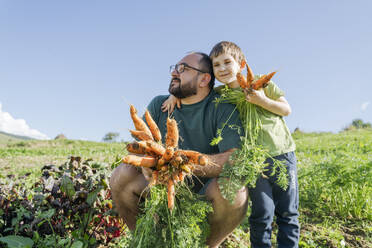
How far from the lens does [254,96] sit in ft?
7.15

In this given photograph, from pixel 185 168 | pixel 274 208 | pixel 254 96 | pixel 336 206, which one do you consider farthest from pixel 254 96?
pixel 336 206

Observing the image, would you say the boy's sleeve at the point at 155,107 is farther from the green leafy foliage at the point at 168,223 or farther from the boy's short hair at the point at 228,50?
the green leafy foliage at the point at 168,223

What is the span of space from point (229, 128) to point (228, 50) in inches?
33.4

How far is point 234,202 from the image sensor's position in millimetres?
2186

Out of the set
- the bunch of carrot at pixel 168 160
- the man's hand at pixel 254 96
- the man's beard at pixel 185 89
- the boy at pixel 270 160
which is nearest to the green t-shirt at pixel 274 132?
the boy at pixel 270 160

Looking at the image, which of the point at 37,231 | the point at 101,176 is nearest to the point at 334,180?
the point at 101,176

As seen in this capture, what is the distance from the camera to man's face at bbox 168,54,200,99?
2689 mm

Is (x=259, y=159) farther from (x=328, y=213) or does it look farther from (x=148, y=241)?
(x=328, y=213)

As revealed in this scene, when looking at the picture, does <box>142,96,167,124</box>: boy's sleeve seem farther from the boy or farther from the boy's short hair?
the boy's short hair

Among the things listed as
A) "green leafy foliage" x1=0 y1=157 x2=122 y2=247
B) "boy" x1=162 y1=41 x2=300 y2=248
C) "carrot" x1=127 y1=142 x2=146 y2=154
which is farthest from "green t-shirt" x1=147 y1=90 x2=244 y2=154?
"green leafy foliage" x1=0 y1=157 x2=122 y2=247

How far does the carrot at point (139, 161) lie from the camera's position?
5.30 ft

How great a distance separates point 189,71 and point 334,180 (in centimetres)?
255

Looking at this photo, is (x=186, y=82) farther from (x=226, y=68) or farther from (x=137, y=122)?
(x=137, y=122)

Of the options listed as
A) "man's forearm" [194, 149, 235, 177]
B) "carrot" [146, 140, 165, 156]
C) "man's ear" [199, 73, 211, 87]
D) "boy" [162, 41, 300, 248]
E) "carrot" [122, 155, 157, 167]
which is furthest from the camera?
"man's ear" [199, 73, 211, 87]
